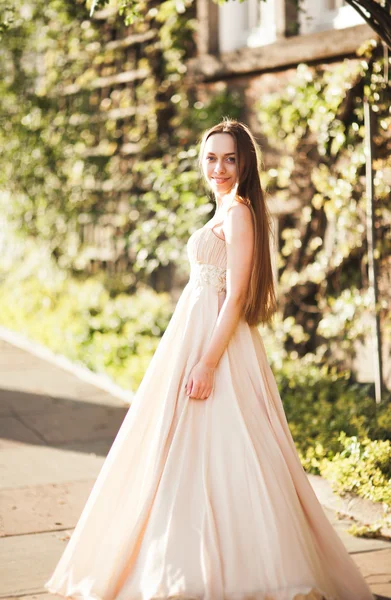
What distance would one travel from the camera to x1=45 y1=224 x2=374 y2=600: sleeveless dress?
124 inches

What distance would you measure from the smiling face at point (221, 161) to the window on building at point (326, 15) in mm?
4262

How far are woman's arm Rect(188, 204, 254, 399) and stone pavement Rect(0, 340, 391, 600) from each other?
1154mm

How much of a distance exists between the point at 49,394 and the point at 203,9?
4.35 meters

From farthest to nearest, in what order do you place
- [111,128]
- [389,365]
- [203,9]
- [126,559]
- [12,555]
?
[111,128] < [203,9] < [389,365] < [12,555] < [126,559]

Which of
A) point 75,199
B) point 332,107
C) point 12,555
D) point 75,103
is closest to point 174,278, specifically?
point 75,199

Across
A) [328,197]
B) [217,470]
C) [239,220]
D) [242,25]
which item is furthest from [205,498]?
[242,25]

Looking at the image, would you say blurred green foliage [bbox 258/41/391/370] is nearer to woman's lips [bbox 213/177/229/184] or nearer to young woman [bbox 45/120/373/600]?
woman's lips [bbox 213/177/229/184]

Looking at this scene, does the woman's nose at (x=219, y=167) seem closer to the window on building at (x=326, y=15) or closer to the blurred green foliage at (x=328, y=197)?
the blurred green foliage at (x=328, y=197)

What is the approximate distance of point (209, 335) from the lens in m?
3.46

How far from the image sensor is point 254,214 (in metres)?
3.43

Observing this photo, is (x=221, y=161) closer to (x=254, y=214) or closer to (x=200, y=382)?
(x=254, y=214)

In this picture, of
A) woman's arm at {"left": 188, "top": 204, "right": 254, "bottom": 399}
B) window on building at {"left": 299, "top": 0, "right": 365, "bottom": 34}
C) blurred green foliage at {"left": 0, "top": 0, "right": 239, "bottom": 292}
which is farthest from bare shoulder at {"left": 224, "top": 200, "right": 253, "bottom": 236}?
blurred green foliage at {"left": 0, "top": 0, "right": 239, "bottom": 292}

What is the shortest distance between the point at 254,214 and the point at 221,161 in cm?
26

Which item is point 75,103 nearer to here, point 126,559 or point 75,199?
point 75,199
